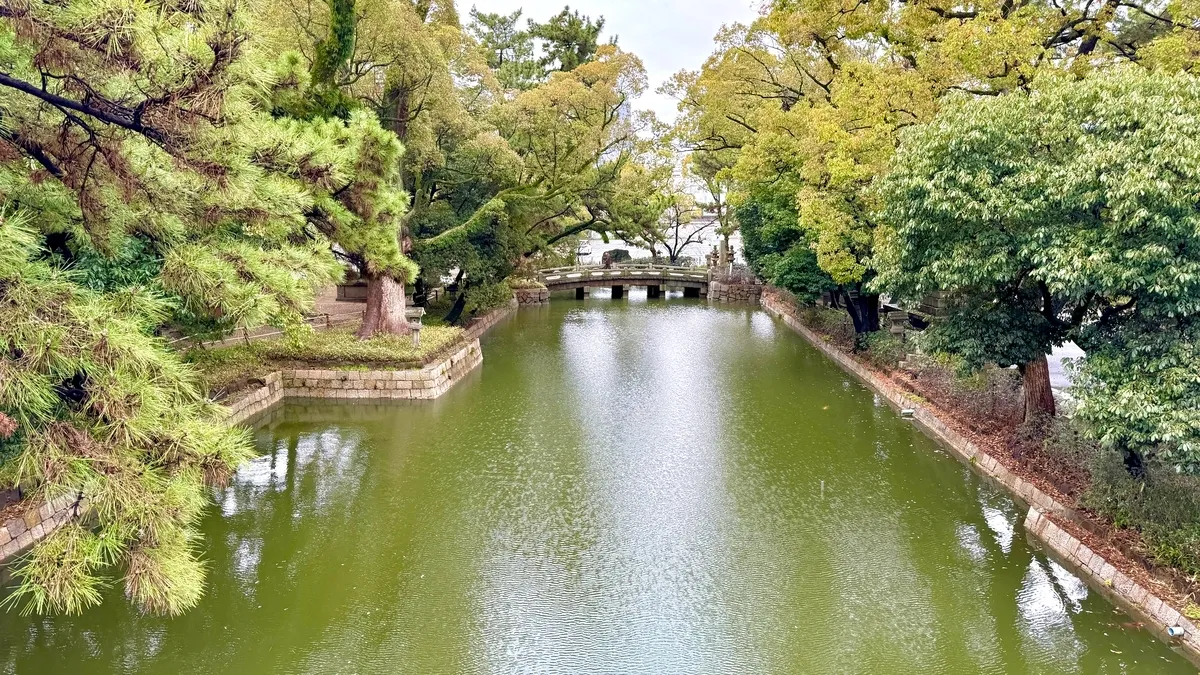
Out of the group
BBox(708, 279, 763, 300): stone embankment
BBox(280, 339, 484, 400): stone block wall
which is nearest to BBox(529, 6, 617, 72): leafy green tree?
BBox(708, 279, 763, 300): stone embankment

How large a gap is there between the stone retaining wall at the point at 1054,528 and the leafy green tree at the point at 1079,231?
41.2 inches

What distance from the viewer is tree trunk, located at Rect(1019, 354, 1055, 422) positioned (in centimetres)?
864

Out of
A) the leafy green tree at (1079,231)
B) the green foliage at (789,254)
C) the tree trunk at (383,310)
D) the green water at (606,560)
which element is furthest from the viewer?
the green foliage at (789,254)

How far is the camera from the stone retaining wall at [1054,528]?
5.29 metres

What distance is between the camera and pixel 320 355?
1192 centimetres

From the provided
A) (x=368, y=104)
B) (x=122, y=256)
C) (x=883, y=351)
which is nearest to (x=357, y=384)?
(x=368, y=104)

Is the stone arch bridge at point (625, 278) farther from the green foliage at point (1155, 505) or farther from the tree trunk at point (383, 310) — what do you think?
the green foliage at point (1155, 505)

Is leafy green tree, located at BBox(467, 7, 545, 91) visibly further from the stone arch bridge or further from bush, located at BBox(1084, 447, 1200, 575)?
bush, located at BBox(1084, 447, 1200, 575)

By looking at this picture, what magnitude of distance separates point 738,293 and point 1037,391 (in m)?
17.7

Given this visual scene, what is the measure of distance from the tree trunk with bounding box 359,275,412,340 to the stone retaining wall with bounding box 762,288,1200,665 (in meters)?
8.66

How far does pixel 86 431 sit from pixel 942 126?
287 inches

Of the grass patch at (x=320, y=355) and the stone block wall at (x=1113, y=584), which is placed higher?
the grass patch at (x=320, y=355)

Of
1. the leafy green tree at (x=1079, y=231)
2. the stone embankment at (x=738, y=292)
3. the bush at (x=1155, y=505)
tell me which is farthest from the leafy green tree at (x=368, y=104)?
the stone embankment at (x=738, y=292)

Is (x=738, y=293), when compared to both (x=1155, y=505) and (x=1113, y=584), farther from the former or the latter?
(x=1113, y=584)
